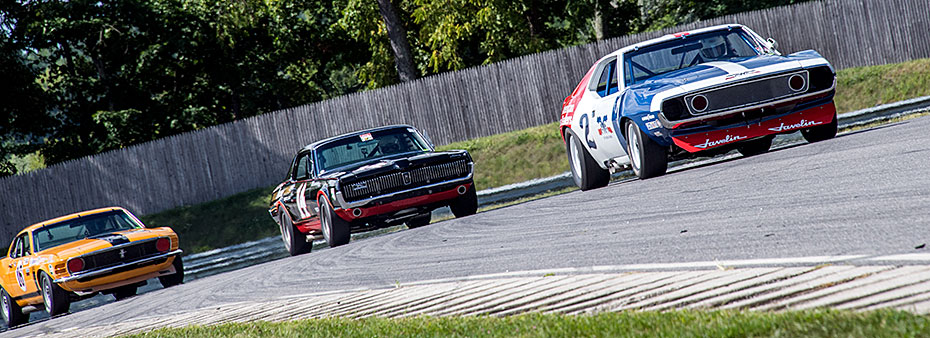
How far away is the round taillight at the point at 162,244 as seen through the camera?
51.1ft

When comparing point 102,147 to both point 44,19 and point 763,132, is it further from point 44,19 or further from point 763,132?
point 763,132

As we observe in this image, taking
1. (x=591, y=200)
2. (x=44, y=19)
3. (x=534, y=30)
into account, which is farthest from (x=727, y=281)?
(x=44, y=19)

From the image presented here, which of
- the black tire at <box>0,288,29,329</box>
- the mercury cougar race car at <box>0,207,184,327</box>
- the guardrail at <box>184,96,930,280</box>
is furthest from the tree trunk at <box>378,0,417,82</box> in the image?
the black tire at <box>0,288,29,329</box>

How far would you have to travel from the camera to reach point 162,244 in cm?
1564

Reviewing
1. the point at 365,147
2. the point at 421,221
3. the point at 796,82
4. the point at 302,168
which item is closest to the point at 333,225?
the point at 365,147

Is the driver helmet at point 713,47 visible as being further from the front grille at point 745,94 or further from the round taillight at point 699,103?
the round taillight at point 699,103

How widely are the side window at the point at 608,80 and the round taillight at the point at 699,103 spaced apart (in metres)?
1.53

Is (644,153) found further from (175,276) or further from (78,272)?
(78,272)

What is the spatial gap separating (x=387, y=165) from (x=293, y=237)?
2693 millimetres

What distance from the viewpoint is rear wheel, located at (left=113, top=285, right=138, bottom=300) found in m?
15.7

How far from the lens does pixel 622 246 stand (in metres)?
7.20

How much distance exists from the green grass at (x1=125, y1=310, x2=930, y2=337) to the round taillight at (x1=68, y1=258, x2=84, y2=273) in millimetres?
9214

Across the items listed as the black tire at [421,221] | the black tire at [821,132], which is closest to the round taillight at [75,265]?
the black tire at [421,221]

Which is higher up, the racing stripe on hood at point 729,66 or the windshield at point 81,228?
the racing stripe on hood at point 729,66
